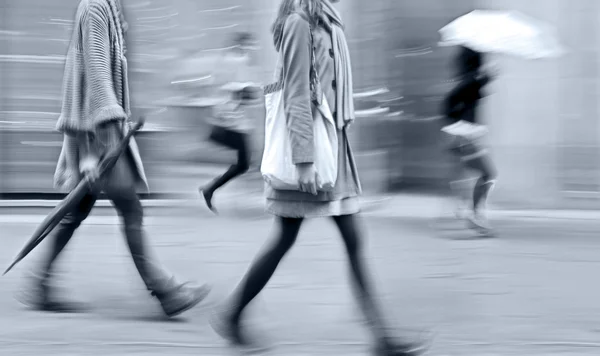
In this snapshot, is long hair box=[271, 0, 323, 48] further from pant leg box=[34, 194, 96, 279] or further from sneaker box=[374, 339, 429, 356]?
pant leg box=[34, 194, 96, 279]

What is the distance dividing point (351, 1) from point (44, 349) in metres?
6.47

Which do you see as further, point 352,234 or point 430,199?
point 430,199

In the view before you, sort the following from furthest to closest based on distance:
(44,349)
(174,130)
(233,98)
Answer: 1. (174,130)
2. (233,98)
3. (44,349)

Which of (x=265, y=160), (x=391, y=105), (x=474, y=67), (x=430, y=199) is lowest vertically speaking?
(x=430, y=199)

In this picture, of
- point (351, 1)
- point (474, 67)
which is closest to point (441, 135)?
point (351, 1)

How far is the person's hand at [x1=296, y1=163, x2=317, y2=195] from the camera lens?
14.6ft

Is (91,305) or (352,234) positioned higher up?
(352,234)

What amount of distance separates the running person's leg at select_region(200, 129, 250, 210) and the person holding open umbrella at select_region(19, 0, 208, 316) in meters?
3.69

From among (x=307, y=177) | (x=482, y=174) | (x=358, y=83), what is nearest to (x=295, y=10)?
(x=307, y=177)

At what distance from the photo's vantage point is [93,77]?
526cm

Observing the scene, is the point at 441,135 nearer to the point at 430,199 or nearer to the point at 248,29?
the point at 430,199

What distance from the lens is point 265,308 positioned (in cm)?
582

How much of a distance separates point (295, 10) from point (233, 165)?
16.0 feet

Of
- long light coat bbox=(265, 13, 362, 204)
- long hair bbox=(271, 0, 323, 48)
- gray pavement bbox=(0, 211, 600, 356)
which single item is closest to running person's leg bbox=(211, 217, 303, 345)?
long light coat bbox=(265, 13, 362, 204)
